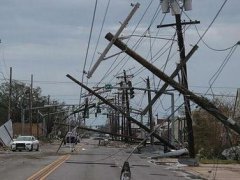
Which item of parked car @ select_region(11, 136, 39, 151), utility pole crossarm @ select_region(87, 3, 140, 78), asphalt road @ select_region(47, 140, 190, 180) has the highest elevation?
utility pole crossarm @ select_region(87, 3, 140, 78)

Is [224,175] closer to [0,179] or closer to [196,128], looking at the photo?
[0,179]

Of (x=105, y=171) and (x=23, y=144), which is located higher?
(x=23, y=144)

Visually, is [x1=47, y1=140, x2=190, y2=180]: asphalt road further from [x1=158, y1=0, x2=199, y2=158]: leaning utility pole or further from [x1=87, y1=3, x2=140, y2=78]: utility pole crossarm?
[x1=87, y1=3, x2=140, y2=78]: utility pole crossarm

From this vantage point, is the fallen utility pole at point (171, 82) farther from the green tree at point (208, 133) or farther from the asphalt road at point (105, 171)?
the green tree at point (208, 133)

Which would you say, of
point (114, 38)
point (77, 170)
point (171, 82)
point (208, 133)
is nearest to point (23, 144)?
point (208, 133)

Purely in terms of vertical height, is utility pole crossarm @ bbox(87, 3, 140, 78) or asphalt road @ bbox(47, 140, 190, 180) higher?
utility pole crossarm @ bbox(87, 3, 140, 78)

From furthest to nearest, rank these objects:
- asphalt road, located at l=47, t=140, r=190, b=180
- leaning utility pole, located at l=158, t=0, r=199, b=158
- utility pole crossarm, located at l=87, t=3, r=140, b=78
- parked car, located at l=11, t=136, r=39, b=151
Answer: parked car, located at l=11, t=136, r=39, b=151, asphalt road, located at l=47, t=140, r=190, b=180, leaning utility pole, located at l=158, t=0, r=199, b=158, utility pole crossarm, located at l=87, t=3, r=140, b=78

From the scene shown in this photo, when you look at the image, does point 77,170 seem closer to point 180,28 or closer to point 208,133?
point 180,28

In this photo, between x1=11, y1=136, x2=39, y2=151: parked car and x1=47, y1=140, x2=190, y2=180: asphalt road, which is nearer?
x1=47, y1=140, x2=190, y2=180: asphalt road

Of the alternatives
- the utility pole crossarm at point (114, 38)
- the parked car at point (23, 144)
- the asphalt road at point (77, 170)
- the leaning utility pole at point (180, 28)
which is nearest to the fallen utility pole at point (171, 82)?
the utility pole crossarm at point (114, 38)

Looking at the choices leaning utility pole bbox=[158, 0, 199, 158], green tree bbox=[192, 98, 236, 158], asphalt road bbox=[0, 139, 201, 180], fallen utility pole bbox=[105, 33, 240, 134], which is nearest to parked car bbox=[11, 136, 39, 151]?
green tree bbox=[192, 98, 236, 158]

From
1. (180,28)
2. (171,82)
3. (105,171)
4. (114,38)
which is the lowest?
(105,171)

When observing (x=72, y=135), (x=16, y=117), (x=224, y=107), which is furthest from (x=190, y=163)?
(x=16, y=117)

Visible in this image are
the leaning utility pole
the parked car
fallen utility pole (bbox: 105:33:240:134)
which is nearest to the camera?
fallen utility pole (bbox: 105:33:240:134)
